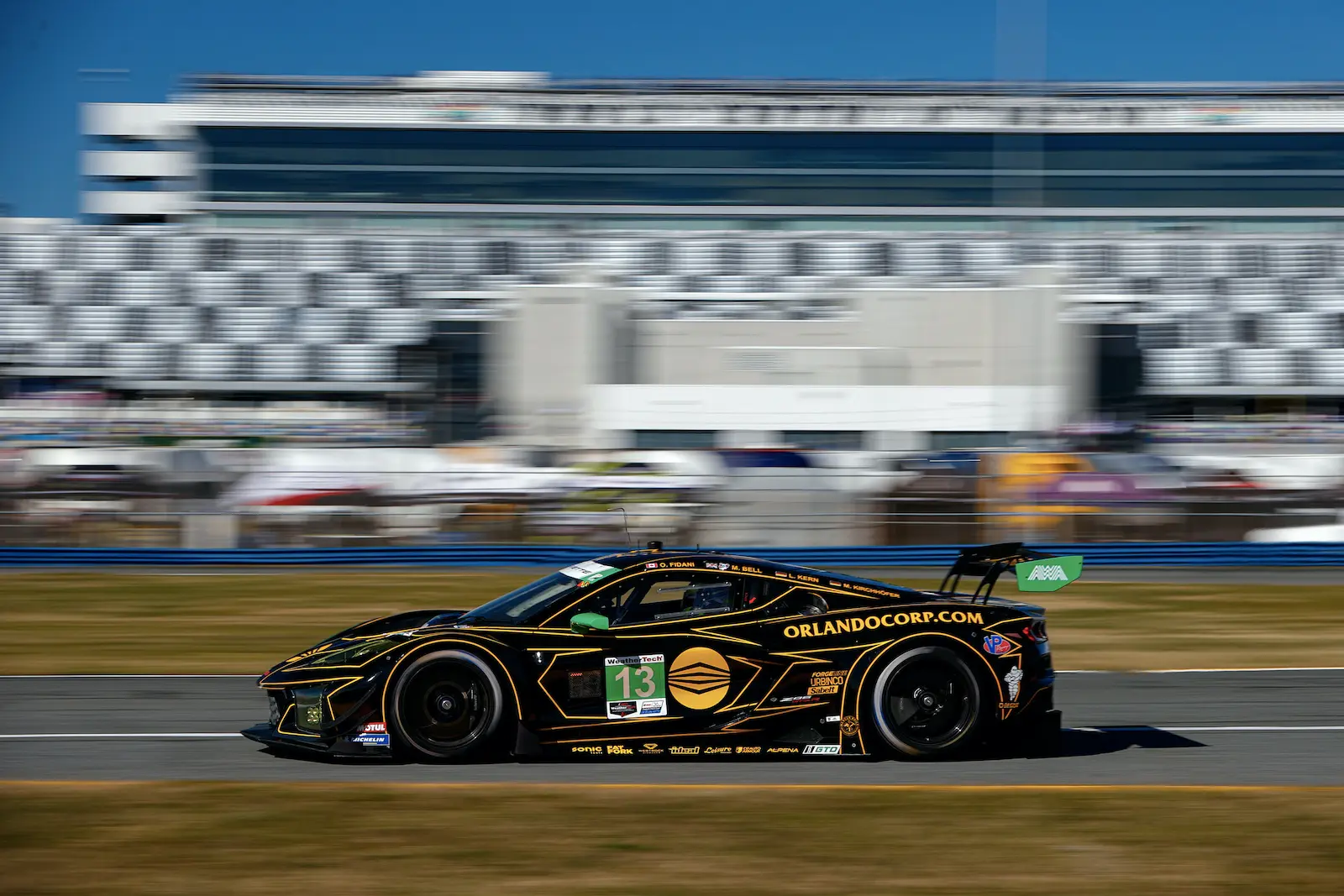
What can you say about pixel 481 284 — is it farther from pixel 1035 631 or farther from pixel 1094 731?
pixel 1035 631

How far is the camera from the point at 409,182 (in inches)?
2092

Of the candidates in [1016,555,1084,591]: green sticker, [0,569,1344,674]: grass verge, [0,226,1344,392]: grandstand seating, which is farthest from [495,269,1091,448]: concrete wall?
[1016,555,1084,591]: green sticker

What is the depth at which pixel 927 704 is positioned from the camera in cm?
666

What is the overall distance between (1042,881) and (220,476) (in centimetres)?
2006

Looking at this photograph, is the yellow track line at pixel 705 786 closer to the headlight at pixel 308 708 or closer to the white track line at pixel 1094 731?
the headlight at pixel 308 708

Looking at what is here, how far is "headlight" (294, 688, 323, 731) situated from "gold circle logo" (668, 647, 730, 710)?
1665mm

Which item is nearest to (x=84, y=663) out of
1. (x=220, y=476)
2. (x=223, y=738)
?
(x=223, y=738)

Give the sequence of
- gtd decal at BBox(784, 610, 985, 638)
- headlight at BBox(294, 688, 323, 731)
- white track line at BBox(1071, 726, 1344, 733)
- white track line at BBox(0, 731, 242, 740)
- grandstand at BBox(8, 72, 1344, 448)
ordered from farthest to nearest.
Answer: grandstand at BBox(8, 72, 1344, 448), white track line at BBox(1071, 726, 1344, 733), white track line at BBox(0, 731, 242, 740), gtd decal at BBox(784, 610, 985, 638), headlight at BBox(294, 688, 323, 731)

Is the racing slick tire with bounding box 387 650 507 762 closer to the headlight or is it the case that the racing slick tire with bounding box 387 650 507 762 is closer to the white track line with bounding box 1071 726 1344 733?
the headlight

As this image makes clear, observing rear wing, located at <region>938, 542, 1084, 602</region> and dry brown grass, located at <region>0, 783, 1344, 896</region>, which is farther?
rear wing, located at <region>938, 542, 1084, 602</region>

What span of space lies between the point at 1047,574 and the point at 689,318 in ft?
112

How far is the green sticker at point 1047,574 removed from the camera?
21.8 feet

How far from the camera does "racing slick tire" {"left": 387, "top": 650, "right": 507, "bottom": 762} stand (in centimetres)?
641

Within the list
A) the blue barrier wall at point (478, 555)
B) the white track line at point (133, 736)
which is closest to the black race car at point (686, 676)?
the white track line at point (133, 736)
